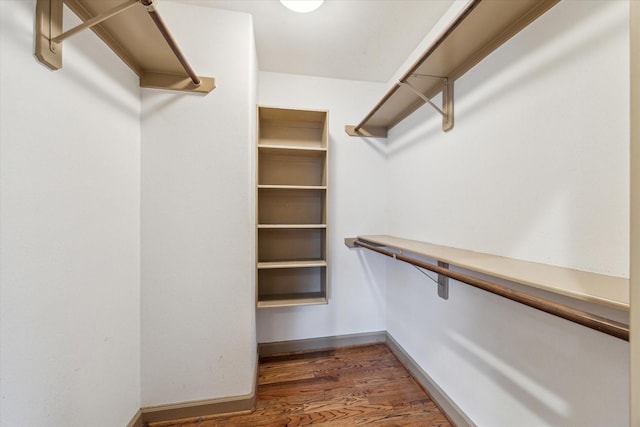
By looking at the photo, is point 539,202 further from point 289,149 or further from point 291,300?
point 291,300

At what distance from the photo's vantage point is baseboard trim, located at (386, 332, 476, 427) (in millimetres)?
1349

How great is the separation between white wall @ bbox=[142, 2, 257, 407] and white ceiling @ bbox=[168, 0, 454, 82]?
203 millimetres

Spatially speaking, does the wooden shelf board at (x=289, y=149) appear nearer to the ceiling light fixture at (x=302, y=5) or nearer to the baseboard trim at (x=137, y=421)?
the ceiling light fixture at (x=302, y=5)

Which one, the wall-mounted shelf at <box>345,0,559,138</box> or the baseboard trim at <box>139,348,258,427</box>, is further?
the baseboard trim at <box>139,348,258,427</box>

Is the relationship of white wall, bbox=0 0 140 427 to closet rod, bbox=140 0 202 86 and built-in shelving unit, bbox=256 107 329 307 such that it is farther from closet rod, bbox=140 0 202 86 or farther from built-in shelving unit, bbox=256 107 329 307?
built-in shelving unit, bbox=256 107 329 307

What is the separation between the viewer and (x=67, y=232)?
3.04ft

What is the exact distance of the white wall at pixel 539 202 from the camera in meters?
0.75

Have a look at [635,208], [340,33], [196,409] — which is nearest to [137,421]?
[196,409]

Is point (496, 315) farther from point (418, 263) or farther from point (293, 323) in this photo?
point (293, 323)

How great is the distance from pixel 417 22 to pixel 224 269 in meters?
1.90

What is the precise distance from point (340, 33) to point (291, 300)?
1.89 m

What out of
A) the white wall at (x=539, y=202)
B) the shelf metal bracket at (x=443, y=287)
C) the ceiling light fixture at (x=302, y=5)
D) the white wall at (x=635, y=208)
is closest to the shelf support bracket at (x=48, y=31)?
the ceiling light fixture at (x=302, y=5)

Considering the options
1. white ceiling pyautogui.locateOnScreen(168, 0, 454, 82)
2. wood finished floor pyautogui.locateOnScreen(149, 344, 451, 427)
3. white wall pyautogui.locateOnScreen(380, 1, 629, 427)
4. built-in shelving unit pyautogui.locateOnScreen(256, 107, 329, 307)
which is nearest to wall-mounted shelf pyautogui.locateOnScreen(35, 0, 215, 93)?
white ceiling pyautogui.locateOnScreen(168, 0, 454, 82)

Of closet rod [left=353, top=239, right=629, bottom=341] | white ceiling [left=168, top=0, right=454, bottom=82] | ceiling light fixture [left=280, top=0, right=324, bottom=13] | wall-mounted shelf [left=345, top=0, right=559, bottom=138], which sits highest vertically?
white ceiling [left=168, top=0, right=454, bottom=82]
